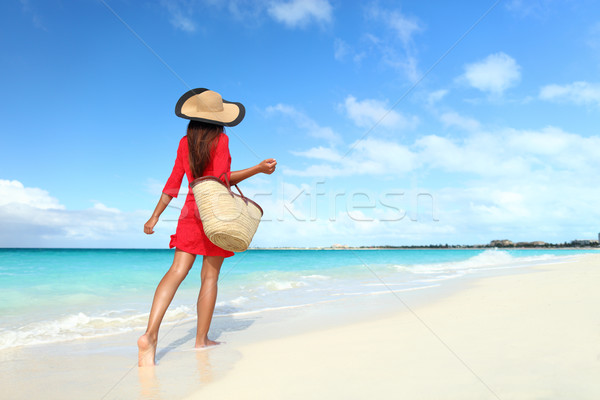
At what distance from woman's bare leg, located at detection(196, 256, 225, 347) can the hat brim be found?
101cm

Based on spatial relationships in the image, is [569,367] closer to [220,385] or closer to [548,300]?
Answer: [220,385]

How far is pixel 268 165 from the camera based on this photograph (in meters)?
2.71

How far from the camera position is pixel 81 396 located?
2.10m

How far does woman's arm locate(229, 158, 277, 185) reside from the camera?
271cm

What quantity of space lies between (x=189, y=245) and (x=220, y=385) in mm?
1003

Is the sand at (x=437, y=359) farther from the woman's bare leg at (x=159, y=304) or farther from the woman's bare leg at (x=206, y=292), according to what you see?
the woman's bare leg at (x=159, y=304)

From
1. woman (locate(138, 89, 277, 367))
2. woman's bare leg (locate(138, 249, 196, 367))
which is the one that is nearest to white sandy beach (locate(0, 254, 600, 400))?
woman's bare leg (locate(138, 249, 196, 367))

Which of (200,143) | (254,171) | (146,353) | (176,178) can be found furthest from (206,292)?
(200,143)

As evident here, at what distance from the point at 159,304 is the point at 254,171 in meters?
1.10

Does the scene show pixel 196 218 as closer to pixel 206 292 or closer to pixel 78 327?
pixel 206 292

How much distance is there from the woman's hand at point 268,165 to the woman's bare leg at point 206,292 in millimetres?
770

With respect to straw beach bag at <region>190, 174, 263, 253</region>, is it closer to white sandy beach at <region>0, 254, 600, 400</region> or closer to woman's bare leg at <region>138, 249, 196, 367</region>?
woman's bare leg at <region>138, 249, 196, 367</region>

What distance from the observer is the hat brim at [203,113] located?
282cm

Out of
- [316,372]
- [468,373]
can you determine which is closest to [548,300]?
[468,373]
